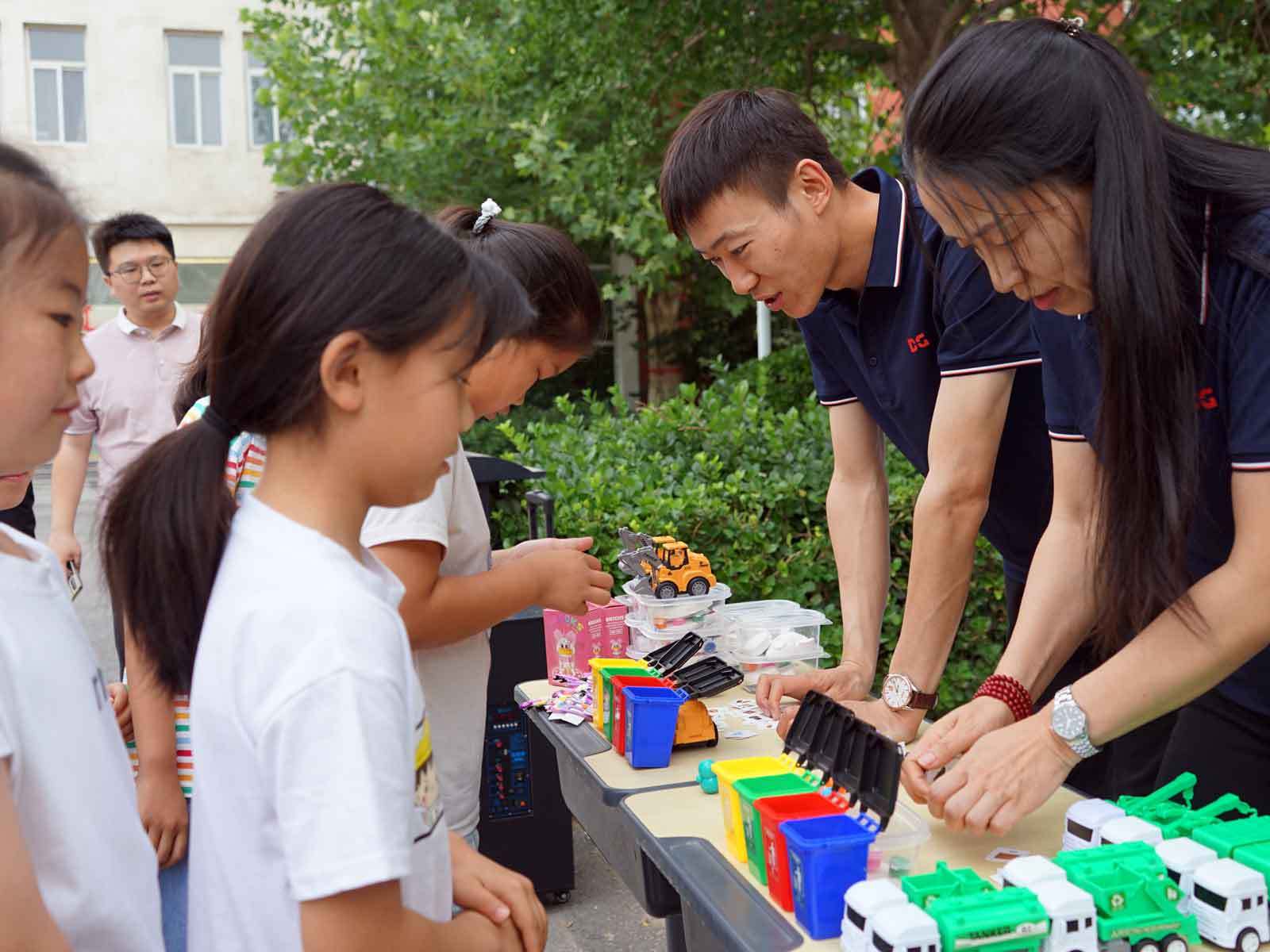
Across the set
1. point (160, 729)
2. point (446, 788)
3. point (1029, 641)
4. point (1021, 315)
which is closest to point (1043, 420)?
point (1021, 315)

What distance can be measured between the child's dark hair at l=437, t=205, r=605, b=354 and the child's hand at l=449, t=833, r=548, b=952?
95 cm

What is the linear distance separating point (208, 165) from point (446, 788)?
63.0 feet

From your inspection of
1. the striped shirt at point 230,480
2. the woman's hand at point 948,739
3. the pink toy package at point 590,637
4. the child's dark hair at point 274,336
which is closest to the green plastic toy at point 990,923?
the woman's hand at point 948,739

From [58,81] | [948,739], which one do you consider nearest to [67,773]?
[948,739]

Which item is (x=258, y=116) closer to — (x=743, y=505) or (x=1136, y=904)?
(x=743, y=505)

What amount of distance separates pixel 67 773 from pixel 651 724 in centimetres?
101

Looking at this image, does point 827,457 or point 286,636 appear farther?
point 827,457

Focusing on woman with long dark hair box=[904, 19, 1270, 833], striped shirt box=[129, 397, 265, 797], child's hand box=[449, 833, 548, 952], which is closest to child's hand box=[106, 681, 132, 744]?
striped shirt box=[129, 397, 265, 797]

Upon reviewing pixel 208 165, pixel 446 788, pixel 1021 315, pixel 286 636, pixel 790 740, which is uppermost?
pixel 208 165

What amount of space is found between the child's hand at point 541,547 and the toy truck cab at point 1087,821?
0.91 meters

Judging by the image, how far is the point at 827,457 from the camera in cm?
415

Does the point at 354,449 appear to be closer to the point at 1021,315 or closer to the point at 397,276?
the point at 397,276

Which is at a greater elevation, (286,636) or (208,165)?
(208,165)

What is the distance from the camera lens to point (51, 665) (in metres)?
1.10
